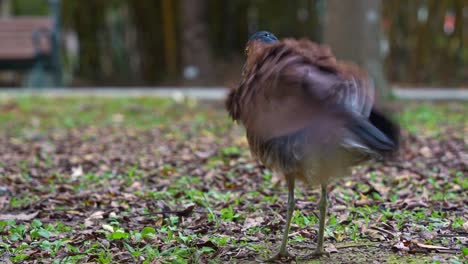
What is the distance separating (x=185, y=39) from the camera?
1500cm

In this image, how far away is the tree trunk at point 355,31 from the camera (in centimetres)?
1045

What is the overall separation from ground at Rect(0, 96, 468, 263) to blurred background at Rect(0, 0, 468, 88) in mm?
5686

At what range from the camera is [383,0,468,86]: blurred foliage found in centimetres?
1406

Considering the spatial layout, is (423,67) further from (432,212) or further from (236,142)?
(432,212)

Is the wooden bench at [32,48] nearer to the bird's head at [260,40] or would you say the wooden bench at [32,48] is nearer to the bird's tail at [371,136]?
the bird's head at [260,40]

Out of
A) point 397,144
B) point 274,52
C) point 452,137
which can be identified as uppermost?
point 274,52

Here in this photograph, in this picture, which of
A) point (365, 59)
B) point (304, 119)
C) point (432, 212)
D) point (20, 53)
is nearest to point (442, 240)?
point (432, 212)

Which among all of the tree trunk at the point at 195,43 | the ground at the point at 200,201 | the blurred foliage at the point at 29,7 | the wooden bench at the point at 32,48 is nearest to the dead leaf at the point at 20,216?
the ground at the point at 200,201

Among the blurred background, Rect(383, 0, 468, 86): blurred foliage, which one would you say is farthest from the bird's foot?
Rect(383, 0, 468, 86): blurred foliage

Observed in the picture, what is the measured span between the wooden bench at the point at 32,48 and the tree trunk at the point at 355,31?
6250 mm

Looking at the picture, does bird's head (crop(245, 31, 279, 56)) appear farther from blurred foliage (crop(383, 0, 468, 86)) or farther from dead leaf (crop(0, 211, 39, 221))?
blurred foliage (crop(383, 0, 468, 86))

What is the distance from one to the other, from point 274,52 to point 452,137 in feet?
15.1

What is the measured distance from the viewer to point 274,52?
374 cm

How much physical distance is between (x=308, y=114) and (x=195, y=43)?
1175 cm
